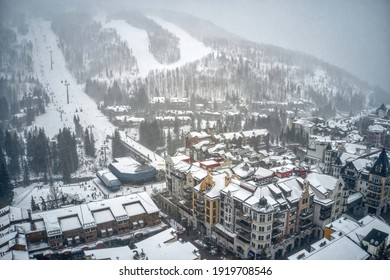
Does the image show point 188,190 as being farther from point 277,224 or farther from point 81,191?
point 81,191

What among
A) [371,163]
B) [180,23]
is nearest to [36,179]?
[180,23]

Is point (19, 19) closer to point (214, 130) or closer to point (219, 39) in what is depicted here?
point (219, 39)

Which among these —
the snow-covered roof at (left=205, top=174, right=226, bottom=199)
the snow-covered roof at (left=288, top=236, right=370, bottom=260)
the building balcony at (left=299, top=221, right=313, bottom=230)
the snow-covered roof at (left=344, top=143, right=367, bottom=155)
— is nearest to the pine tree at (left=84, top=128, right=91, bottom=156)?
the snow-covered roof at (left=205, top=174, right=226, bottom=199)

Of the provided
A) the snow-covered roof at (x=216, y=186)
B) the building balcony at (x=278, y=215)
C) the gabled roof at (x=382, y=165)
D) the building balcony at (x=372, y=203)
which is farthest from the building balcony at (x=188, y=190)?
the gabled roof at (x=382, y=165)

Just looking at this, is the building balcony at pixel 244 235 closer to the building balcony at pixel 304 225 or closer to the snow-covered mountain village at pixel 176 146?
the snow-covered mountain village at pixel 176 146

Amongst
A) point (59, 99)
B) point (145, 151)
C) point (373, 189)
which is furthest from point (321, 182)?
point (59, 99)

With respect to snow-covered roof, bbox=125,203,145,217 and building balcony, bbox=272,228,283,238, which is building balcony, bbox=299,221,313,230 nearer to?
building balcony, bbox=272,228,283,238
